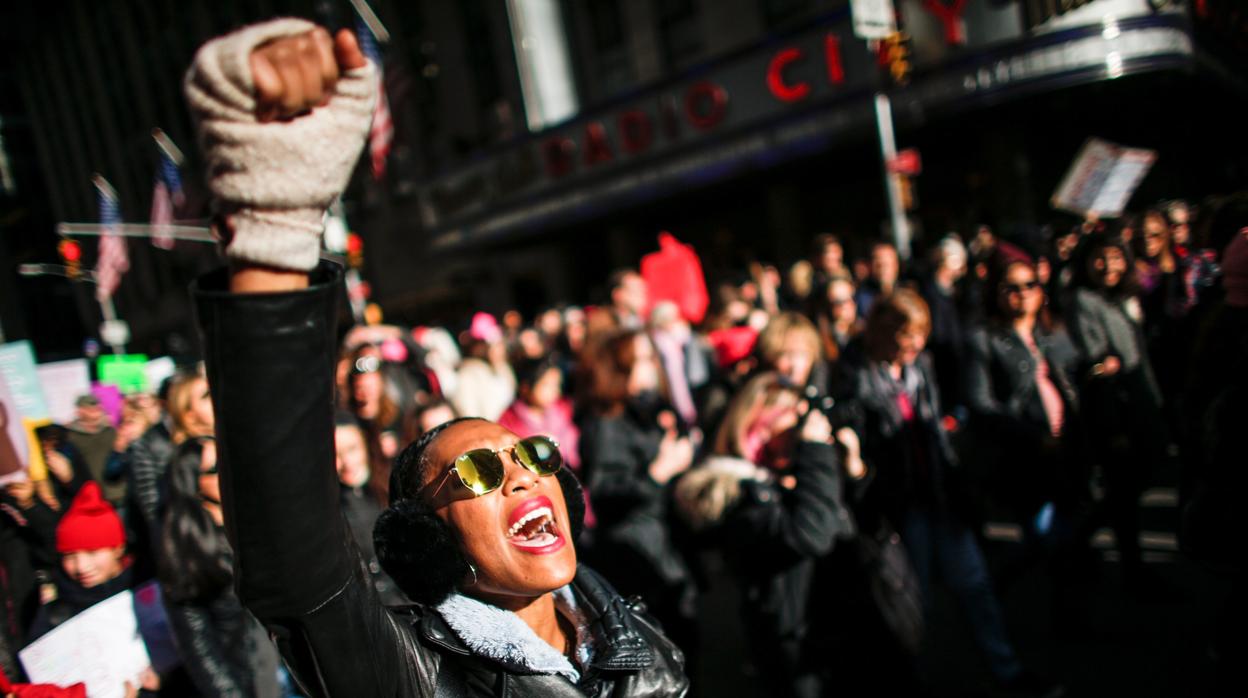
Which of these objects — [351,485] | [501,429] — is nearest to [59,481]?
[351,485]

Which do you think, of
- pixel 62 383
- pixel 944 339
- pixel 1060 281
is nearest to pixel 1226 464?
pixel 1060 281

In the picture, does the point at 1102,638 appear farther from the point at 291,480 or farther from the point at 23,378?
the point at 23,378

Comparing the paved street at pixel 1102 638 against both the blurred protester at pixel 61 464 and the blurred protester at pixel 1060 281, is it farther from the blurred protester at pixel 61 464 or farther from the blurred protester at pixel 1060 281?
the blurred protester at pixel 61 464

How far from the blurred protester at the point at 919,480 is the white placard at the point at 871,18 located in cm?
458

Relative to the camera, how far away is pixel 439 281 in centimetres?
2564

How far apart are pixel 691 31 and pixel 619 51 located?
2.34 meters

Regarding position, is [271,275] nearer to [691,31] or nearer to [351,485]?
[351,485]

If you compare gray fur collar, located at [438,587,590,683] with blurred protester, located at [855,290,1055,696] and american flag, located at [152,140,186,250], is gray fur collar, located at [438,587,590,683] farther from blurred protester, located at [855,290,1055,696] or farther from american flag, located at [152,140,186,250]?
american flag, located at [152,140,186,250]

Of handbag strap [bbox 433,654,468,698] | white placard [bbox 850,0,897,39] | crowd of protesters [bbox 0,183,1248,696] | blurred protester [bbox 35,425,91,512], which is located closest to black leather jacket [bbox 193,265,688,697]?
handbag strap [bbox 433,654,468,698]

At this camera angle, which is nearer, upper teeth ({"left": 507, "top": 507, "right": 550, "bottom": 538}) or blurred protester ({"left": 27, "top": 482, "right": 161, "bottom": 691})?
upper teeth ({"left": 507, "top": 507, "right": 550, "bottom": 538})

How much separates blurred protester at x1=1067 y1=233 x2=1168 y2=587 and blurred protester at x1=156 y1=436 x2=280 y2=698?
397 centimetres

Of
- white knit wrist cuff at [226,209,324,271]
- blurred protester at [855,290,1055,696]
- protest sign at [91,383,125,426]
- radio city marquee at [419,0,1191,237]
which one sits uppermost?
radio city marquee at [419,0,1191,237]

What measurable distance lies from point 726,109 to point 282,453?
1513 cm

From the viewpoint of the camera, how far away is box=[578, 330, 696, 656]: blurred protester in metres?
4.13
